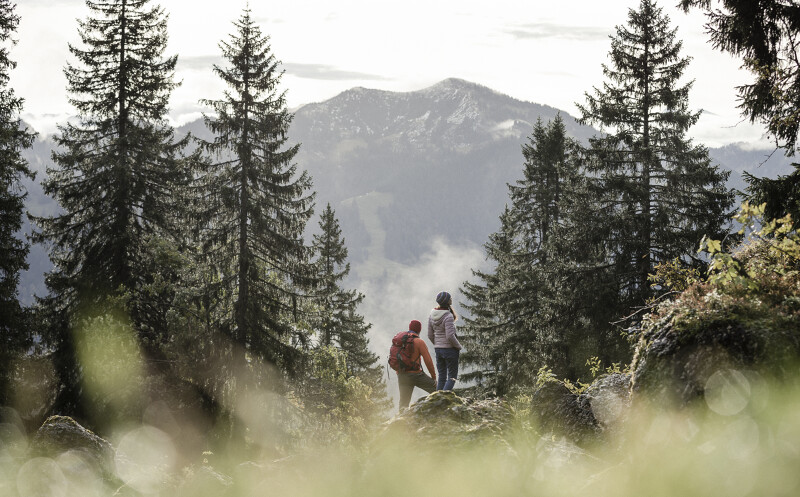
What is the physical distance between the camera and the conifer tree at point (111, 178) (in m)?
20.6

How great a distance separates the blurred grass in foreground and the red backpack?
210 cm

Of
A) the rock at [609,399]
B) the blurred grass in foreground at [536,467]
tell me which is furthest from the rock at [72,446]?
the rock at [609,399]

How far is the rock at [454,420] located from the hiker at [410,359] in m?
2.79

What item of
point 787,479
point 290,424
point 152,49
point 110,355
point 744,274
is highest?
point 152,49

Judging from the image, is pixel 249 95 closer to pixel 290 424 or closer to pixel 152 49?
pixel 152 49

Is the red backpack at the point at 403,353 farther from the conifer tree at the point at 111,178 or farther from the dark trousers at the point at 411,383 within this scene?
the conifer tree at the point at 111,178

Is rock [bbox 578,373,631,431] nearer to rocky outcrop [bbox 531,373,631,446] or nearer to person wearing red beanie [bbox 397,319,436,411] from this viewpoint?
rocky outcrop [bbox 531,373,631,446]

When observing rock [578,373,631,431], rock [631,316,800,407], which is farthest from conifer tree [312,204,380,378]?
rock [631,316,800,407]

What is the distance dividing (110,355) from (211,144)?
849 centimetres

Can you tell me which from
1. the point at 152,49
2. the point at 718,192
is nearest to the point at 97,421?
the point at 152,49

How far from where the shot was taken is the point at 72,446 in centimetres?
866

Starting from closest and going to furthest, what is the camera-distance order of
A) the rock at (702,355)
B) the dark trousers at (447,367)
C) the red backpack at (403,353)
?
the rock at (702,355) → the red backpack at (403,353) → the dark trousers at (447,367)

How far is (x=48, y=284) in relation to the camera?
2169 cm

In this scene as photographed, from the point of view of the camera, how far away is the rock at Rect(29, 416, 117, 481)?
8.52 meters
